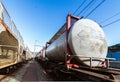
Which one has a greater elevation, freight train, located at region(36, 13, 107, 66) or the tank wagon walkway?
freight train, located at region(36, 13, 107, 66)

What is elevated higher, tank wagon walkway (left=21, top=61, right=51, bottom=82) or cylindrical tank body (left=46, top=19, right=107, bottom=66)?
cylindrical tank body (left=46, top=19, right=107, bottom=66)

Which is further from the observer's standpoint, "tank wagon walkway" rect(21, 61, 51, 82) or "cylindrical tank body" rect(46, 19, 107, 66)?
"tank wagon walkway" rect(21, 61, 51, 82)

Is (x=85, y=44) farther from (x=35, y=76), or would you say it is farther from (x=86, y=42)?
(x=35, y=76)

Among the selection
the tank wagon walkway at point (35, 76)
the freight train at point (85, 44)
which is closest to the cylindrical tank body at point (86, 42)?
the freight train at point (85, 44)

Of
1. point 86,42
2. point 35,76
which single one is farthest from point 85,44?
point 35,76

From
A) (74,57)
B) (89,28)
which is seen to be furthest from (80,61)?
(89,28)

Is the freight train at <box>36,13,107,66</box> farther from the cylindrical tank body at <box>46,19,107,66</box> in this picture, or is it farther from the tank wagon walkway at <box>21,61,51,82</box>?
the tank wagon walkway at <box>21,61,51,82</box>

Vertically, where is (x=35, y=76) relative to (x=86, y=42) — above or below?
below

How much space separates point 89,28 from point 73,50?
100cm

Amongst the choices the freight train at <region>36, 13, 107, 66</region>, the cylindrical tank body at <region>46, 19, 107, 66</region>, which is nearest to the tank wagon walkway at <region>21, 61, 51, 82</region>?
the freight train at <region>36, 13, 107, 66</region>

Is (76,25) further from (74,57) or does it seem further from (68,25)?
(74,57)

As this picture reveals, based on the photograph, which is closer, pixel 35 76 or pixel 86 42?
pixel 86 42

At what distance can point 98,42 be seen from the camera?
5086mm

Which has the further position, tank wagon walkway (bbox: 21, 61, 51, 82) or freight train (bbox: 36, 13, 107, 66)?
tank wagon walkway (bbox: 21, 61, 51, 82)
